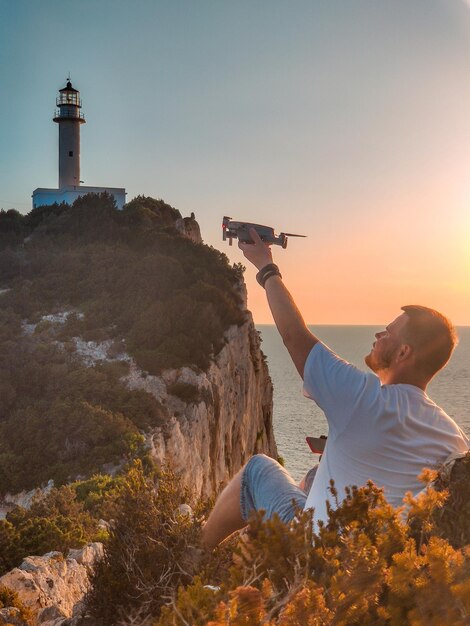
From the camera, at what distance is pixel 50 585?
20.2 ft

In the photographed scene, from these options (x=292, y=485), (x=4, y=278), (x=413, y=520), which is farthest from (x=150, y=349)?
(x=413, y=520)

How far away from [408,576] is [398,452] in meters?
1.25

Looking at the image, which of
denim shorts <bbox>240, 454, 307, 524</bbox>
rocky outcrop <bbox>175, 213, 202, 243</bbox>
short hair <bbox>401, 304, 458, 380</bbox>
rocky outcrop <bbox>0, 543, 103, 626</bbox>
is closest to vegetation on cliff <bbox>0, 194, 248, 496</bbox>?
rocky outcrop <bbox>175, 213, 202, 243</bbox>

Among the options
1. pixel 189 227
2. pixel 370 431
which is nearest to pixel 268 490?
pixel 370 431

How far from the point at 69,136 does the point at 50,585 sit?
43.1m

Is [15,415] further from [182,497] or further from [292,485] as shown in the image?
[292,485]

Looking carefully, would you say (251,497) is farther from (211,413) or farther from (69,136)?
(69,136)

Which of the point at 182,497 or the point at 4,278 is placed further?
the point at 4,278

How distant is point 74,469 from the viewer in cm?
1345

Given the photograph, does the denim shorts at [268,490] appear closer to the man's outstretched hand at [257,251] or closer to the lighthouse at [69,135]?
the man's outstretched hand at [257,251]

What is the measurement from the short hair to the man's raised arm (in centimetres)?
49

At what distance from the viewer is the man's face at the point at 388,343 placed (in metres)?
3.22

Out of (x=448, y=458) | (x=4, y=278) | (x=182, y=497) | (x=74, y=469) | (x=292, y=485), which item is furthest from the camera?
(x=4, y=278)

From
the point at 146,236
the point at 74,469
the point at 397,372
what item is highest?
the point at 146,236
